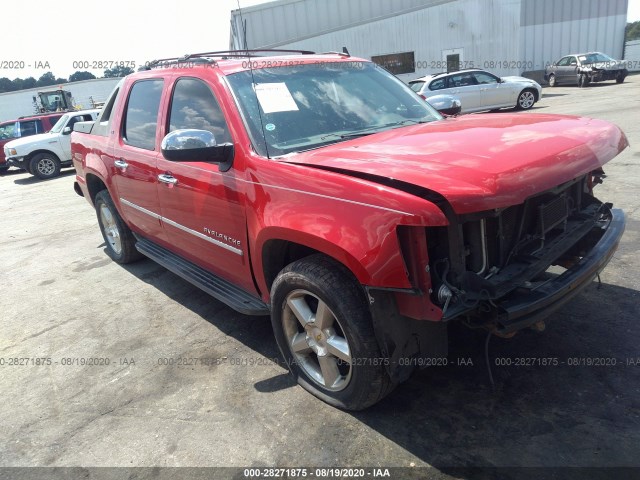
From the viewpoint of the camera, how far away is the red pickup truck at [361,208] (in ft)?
7.09

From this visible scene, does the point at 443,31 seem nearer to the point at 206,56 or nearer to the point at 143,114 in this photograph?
the point at 206,56

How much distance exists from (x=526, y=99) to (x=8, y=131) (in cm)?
1775

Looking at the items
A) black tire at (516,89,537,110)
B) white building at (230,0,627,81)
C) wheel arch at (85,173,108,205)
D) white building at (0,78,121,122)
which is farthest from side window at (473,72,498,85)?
white building at (0,78,121,122)

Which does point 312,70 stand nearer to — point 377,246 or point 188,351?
point 377,246

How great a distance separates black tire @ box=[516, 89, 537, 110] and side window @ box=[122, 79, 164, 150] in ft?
48.1

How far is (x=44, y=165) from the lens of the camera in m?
14.9

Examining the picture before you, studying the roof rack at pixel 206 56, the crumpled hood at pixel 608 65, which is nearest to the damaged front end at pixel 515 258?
the roof rack at pixel 206 56

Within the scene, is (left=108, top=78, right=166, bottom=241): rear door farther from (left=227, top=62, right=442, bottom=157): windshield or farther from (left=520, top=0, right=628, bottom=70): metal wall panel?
(left=520, top=0, right=628, bottom=70): metal wall panel

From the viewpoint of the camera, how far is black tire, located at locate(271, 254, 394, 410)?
7.88 ft

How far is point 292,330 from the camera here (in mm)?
2918

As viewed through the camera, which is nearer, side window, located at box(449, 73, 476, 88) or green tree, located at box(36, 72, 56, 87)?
side window, located at box(449, 73, 476, 88)

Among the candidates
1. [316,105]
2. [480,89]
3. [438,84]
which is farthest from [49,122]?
[316,105]

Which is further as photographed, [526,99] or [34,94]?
[34,94]

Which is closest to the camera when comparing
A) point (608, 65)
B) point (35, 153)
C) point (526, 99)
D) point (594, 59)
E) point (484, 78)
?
point (35, 153)
